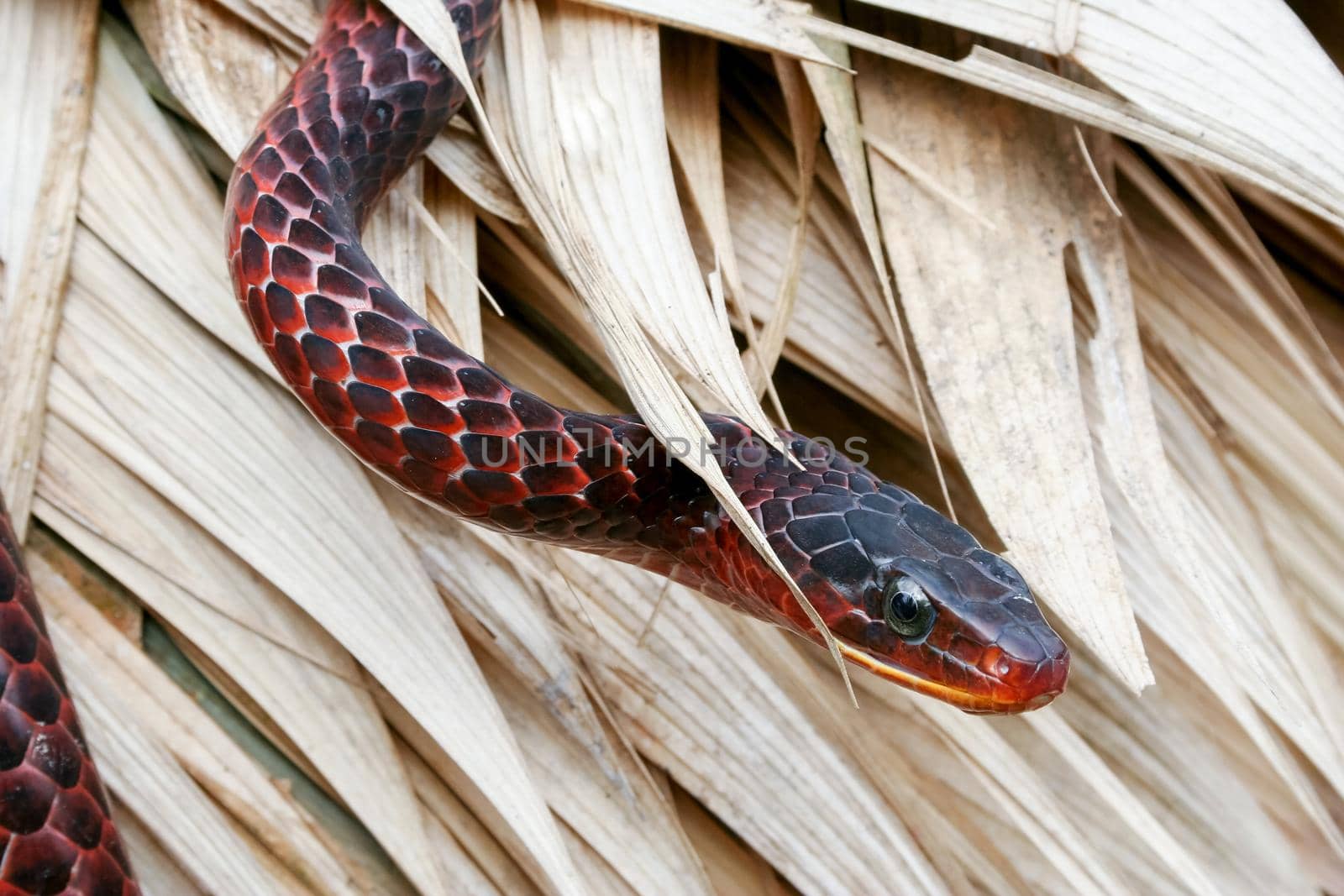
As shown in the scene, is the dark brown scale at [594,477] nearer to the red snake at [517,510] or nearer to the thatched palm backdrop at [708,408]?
the red snake at [517,510]

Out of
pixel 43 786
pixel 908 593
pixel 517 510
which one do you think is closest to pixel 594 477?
pixel 517 510

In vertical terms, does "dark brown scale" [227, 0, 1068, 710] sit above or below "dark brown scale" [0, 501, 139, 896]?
above

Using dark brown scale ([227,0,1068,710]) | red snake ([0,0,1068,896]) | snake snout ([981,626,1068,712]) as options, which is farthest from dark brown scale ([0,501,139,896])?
snake snout ([981,626,1068,712])

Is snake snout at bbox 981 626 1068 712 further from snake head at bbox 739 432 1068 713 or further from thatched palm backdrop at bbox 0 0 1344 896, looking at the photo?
thatched palm backdrop at bbox 0 0 1344 896

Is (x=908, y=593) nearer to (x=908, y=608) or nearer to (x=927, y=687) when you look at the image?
(x=908, y=608)

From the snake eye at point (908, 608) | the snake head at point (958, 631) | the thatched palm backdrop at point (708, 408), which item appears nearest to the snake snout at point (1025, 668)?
the snake head at point (958, 631)

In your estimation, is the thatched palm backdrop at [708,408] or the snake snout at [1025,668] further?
the thatched palm backdrop at [708,408]
